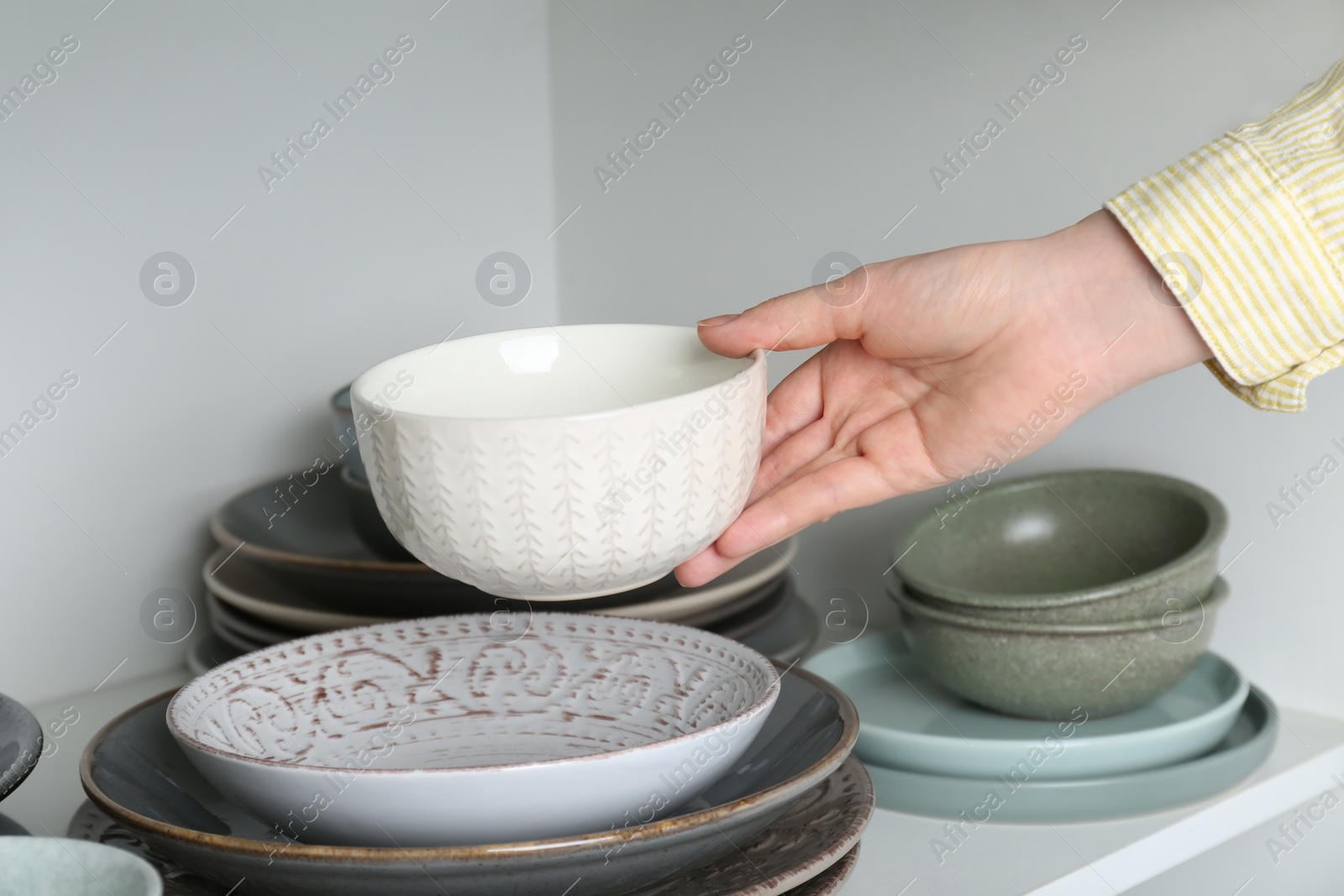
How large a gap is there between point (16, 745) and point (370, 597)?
295 mm

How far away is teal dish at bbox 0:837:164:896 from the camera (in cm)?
48

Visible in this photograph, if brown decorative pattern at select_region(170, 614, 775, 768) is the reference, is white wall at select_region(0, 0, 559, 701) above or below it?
above

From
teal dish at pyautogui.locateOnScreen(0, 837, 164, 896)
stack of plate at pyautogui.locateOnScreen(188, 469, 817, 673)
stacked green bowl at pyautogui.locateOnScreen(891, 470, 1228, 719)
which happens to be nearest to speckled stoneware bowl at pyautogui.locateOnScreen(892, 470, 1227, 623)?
stacked green bowl at pyautogui.locateOnScreen(891, 470, 1228, 719)

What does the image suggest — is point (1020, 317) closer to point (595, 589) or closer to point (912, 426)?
point (912, 426)

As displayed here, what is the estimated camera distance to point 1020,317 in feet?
2.35

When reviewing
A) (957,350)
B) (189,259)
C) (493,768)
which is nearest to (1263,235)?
(957,350)

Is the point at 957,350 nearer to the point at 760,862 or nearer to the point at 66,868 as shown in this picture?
the point at 760,862

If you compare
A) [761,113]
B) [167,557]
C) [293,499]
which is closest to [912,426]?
[761,113]

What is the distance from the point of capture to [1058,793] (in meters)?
0.75

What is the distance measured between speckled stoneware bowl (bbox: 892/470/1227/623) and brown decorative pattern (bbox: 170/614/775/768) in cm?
23

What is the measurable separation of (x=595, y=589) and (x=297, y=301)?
0.65 meters

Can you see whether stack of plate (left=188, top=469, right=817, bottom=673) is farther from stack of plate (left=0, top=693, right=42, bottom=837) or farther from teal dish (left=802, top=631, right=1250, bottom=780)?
stack of plate (left=0, top=693, right=42, bottom=837)

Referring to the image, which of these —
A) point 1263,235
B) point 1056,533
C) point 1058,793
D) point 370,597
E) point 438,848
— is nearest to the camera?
point 438,848

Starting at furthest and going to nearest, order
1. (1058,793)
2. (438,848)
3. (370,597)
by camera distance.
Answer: (370,597) < (1058,793) < (438,848)
